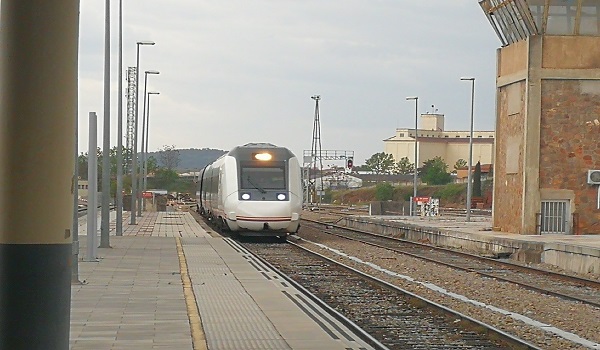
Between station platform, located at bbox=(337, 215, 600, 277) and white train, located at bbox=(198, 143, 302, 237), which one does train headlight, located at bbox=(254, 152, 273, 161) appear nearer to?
white train, located at bbox=(198, 143, 302, 237)

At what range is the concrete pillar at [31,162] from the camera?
436 cm

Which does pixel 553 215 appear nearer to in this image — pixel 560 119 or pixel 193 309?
pixel 560 119

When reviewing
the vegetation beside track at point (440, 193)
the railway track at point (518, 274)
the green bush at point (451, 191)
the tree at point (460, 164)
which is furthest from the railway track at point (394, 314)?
the tree at point (460, 164)

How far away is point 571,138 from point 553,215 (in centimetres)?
270

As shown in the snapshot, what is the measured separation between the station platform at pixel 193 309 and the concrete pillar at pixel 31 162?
226 inches

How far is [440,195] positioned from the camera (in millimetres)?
103375

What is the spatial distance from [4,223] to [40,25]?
0.85 meters

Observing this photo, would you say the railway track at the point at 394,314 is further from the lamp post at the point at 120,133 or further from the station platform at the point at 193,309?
the lamp post at the point at 120,133

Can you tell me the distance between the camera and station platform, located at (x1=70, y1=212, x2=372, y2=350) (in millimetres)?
10734

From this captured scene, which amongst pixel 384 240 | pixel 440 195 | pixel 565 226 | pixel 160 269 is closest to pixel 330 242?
pixel 384 240

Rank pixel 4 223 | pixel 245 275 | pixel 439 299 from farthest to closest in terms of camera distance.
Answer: pixel 245 275 → pixel 439 299 → pixel 4 223

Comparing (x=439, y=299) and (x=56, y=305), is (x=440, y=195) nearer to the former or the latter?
(x=439, y=299)

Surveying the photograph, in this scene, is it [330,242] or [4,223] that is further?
[330,242]

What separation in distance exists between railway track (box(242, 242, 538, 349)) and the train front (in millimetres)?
8923
